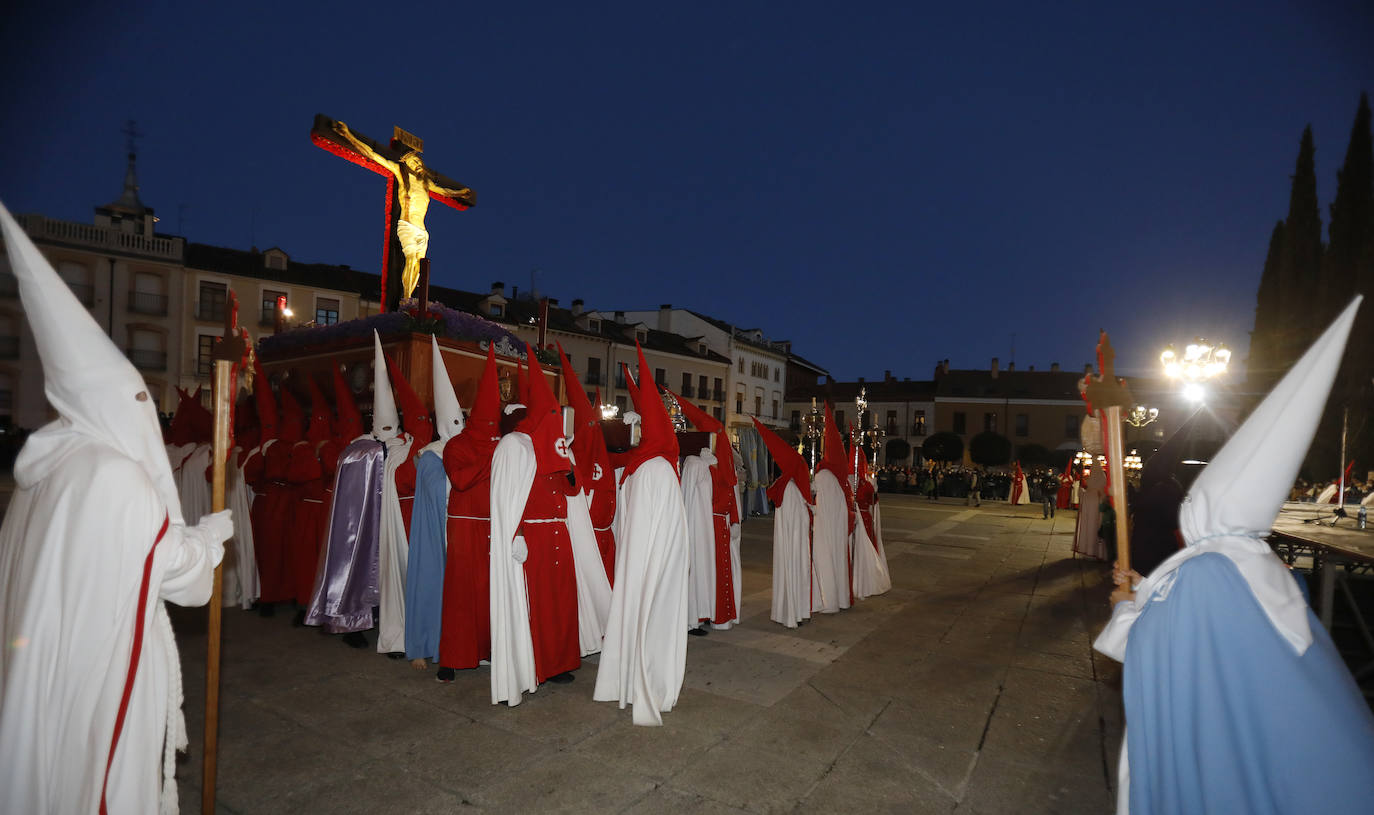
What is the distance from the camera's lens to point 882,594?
8859 millimetres

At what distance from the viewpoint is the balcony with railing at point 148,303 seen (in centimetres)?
2986

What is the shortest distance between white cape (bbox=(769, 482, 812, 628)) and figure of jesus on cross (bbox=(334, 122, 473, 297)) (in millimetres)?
5434

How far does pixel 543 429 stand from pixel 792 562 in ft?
11.5

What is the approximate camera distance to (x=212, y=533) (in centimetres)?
261

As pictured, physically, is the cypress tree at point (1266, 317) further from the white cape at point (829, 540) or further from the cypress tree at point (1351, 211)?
the white cape at point (829, 540)

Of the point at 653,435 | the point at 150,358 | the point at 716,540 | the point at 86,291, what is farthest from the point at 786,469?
the point at 86,291

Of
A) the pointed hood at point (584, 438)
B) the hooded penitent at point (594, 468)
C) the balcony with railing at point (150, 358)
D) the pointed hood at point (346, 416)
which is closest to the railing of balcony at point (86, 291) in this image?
the balcony with railing at point (150, 358)

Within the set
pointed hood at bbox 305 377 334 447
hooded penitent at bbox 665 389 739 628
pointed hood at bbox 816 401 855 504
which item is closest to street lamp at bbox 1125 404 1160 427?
pointed hood at bbox 816 401 855 504

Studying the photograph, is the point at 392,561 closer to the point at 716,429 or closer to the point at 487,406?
the point at 487,406

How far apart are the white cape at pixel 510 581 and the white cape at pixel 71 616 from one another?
2.48 meters

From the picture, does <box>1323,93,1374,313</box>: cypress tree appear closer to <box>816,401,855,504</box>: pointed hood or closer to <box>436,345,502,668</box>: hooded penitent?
<box>816,401,855,504</box>: pointed hood

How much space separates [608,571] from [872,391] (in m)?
55.1

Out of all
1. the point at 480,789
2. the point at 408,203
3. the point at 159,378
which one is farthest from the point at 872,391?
the point at 480,789

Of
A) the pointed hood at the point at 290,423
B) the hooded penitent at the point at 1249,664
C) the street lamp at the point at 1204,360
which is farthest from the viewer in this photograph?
the street lamp at the point at 1204,360
